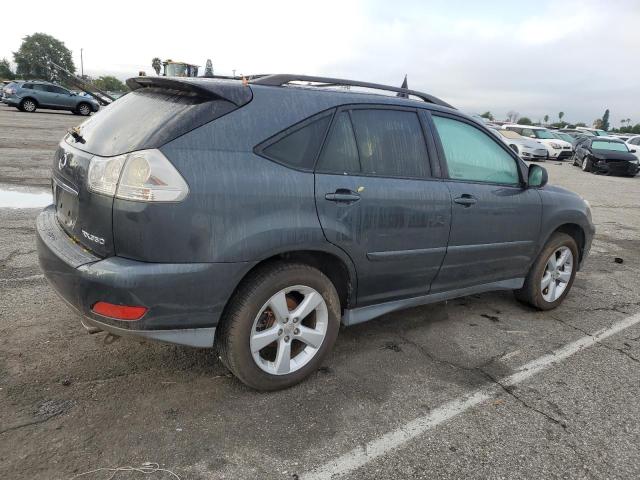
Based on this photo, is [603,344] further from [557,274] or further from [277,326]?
[277,326]

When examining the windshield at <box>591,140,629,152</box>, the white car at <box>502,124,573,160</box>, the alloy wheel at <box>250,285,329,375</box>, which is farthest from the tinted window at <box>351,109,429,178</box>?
the white car at <box>502,124,573,160</box>

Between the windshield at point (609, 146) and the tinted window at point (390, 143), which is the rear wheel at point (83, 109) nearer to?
the windshield at point (609, 146)

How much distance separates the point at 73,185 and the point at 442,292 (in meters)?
2.51

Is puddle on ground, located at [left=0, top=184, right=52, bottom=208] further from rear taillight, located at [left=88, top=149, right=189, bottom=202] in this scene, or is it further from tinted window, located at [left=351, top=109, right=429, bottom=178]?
tinted window, located at [left=351, top=109, right=429, bottom=178]

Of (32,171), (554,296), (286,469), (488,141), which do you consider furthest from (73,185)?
(32,171)

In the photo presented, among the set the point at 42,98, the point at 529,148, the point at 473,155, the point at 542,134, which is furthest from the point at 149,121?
the point at 42,98

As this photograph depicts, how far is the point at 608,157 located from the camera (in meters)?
19.6

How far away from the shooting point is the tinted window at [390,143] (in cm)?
307

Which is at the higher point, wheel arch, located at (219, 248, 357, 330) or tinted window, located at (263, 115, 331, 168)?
tinted window, located at (263, 115, 331, 168)

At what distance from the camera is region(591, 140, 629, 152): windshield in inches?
805

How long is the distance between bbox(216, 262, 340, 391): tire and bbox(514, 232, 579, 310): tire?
86.7 inches

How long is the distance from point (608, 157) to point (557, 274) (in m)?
A: 17.9

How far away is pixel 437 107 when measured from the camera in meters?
3.57

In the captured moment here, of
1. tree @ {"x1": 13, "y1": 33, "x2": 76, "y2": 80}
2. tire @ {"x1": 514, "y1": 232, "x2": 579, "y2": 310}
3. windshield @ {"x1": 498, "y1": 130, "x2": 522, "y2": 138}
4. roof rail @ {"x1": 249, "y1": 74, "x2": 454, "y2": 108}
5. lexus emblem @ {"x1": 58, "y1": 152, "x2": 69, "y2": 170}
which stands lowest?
tire @ {"x1": 514, "y1": 232, "x2": 579, "y2": 310}
